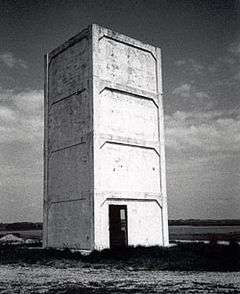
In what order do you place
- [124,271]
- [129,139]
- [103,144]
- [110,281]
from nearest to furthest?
[110,281], [124,271], [103,144], [129,139]

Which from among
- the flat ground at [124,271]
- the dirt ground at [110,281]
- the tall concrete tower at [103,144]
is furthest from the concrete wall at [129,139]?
the dirt ground at [110,281]

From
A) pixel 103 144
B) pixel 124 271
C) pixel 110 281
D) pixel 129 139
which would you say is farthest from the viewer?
pixel 129 139

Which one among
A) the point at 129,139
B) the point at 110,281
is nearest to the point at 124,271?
the point at 110,281

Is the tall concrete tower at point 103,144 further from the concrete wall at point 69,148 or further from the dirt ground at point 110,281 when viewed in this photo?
the dirt ground at point 110,281

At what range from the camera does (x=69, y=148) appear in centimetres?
1792

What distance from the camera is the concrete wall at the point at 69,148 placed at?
650 inches

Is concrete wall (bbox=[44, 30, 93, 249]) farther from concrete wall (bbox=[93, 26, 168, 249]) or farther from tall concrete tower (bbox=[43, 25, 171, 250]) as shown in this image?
concrete wall (bbox=[93, 26, 168, 249])

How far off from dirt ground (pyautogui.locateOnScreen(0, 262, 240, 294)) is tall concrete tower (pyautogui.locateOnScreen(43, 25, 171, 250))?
4.11 m

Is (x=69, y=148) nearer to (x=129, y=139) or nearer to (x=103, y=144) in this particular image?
(x=103, y=144)

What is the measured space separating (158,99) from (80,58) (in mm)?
4312

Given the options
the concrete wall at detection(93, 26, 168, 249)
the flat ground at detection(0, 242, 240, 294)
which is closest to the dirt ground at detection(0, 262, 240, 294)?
the flat ground at detection(0, 242, 240, 294)

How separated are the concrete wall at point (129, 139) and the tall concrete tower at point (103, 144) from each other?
0.04 m

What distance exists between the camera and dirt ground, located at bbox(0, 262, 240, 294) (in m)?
8.49

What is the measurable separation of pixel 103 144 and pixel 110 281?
7747mm
